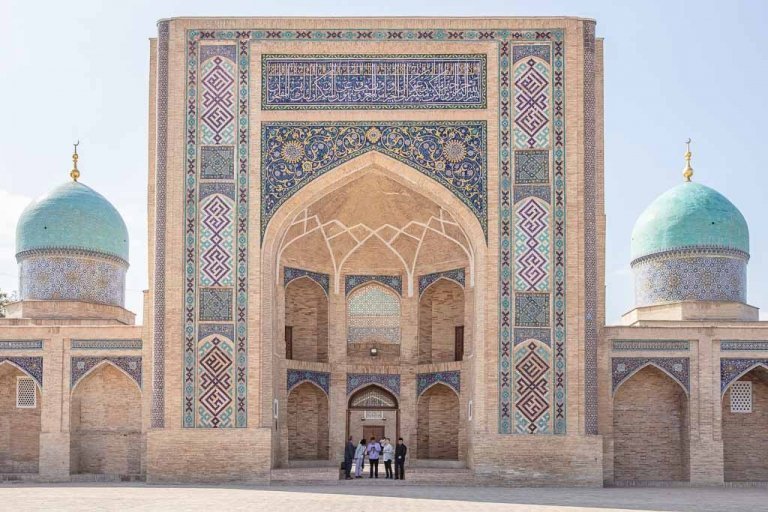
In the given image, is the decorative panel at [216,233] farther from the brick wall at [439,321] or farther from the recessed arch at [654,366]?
the recessed arch at [654,366]

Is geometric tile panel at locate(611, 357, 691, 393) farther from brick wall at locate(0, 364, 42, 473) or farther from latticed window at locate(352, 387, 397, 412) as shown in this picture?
brick wall at locate(0, 364, 42, 473)

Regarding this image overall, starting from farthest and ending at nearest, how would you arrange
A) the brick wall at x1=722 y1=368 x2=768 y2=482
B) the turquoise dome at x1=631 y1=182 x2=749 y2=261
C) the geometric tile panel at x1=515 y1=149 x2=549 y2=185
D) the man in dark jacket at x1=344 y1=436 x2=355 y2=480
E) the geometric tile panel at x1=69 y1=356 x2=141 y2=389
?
the turquoise dome at x1=631 y1=182 x2=749 y2=261
the brick wall at x1=722 y1=368 x2=768 y2=482
the geometric tile panel at x1=69 y1=356 x2=141 y2=389
the man in dark jacket at x1=344 y1=436 x2=355 y2=480
the geometric tile panel at x1=515 y1=149 x2=549 y2=185

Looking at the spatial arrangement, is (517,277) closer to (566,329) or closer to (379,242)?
(566,329)

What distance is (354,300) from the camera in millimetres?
16047

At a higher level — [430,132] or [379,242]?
[430,132]

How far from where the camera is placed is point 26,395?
14.5 meters

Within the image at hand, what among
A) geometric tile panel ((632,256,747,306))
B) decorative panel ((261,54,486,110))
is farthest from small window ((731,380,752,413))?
decorative panel ((261,54,486,110))

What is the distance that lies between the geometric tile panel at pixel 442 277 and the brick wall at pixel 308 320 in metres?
1.29

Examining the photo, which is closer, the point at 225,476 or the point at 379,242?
the point at 225,476

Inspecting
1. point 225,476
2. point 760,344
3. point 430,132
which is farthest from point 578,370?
point 225,476

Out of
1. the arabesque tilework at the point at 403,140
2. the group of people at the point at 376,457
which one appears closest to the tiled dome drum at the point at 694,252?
the arabesque tilework at the point at 403,140

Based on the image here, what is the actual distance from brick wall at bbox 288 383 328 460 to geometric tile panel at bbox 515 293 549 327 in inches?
146

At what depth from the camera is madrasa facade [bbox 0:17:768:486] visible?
1284 centimetres

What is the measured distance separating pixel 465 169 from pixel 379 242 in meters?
2.88
